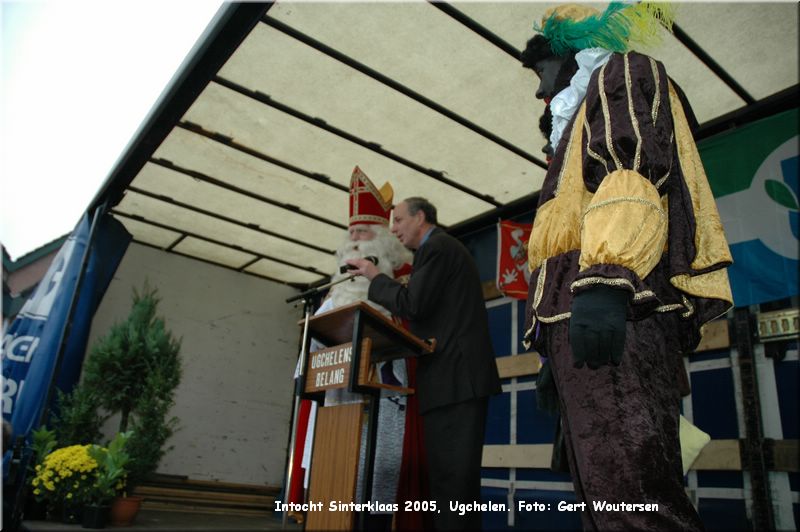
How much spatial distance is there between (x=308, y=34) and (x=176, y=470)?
5966mm

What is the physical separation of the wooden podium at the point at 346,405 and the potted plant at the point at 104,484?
2.64 m

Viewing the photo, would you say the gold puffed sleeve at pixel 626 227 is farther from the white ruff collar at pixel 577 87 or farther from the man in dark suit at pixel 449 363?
the man in dark suit at pixel 449 363

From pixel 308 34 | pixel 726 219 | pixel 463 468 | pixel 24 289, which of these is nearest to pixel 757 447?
pixel 726 219

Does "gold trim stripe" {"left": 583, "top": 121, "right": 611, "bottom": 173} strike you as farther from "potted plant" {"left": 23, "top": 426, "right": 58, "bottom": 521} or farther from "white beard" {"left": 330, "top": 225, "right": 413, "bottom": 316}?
"potted plant" {"left": 23, "top": 426, "right": 58, "bottom": 521}

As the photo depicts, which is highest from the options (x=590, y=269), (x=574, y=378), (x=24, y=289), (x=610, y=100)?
(x=24, y=289)

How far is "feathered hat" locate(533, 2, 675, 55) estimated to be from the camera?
1615 millimetres

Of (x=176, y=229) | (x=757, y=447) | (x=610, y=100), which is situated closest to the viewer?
(x=610, y=100)

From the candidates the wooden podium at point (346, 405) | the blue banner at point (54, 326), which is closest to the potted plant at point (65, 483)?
the blue banner at point (54, 326)

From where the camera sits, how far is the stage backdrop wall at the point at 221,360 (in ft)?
23.8

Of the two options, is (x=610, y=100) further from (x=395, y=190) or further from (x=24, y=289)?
(x=24, y=289)

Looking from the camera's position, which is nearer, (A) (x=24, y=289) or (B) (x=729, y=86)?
(B) (x=729, y=86)

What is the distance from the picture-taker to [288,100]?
13.8 ft

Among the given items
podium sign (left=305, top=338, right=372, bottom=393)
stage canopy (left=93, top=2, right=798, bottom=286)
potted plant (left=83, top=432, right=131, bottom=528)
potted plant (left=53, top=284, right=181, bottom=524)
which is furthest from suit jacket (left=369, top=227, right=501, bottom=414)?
potted plant (left=53, top=284, right=181, bottom=524)

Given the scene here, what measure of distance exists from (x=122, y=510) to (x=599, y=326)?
14.5 ft
